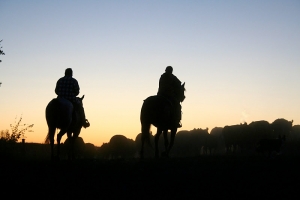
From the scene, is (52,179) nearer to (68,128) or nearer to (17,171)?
(17,171)

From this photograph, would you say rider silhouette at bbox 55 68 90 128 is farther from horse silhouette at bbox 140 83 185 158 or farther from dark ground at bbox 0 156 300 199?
dark ground at bbox 0 156 300 199

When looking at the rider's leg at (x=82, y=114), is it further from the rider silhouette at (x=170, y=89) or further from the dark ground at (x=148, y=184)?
the dark ground at (x=148, y=184)

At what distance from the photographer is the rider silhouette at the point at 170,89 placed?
16266 mm

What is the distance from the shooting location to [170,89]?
53.6 feet

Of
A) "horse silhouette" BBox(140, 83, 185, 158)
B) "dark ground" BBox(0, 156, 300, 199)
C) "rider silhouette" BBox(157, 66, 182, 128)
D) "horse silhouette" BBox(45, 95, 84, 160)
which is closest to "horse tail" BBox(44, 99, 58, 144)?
"horse silhouette" BBox(45, 95, 84, 160)

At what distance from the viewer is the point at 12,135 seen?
1741 cm

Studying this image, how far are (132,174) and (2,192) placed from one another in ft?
8.42

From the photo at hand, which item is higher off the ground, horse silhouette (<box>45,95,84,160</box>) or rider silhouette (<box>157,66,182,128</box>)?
rider silhouette (<box>157,66,182,128</box>)

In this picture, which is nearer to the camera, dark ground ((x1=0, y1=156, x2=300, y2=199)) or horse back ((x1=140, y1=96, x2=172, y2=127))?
dark ground ((x1=0, y1=156, x2=300, y2=199))

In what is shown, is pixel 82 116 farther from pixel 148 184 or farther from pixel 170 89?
pixel 148 184

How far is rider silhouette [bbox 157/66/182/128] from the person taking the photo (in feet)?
53.4

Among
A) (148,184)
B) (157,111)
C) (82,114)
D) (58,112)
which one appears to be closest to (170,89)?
(157,111)

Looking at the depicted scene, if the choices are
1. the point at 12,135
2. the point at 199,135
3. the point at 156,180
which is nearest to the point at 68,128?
the point at 12,135

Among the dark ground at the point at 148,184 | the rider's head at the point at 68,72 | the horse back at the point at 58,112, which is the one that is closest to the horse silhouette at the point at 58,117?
the horse back at the point at 58,112
